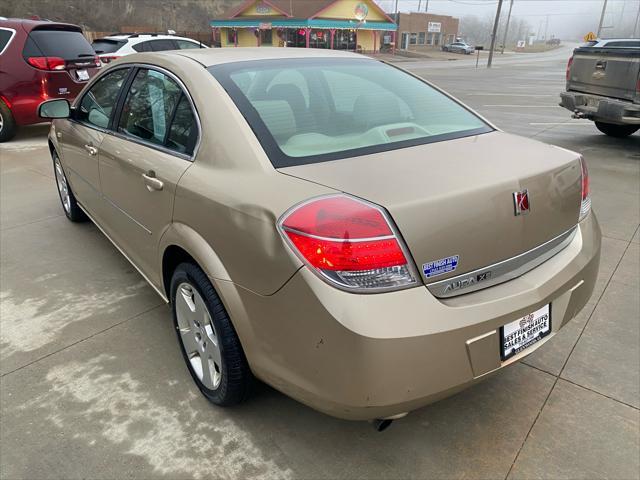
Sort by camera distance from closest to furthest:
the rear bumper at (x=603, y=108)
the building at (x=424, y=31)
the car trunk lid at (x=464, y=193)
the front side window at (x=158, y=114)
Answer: the car trunk lid at (x=464, y=193)
the front side window at (x=158, y=114)
the rear bumper at (x=603, y=108)
the building at (x=424, y=31)

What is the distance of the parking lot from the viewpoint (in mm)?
2080

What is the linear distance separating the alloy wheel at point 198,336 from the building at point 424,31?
73.1m

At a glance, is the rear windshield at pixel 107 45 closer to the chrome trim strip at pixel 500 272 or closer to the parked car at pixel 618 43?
the parked car at pixel 618 43

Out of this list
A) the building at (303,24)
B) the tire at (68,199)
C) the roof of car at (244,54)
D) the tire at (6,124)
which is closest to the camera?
the roof of car at (244,54)

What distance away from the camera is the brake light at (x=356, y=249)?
1.65m

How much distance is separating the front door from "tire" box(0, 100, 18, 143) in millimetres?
4985

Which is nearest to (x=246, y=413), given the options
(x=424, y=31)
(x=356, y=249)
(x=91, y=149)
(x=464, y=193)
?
(x=356, y=249)

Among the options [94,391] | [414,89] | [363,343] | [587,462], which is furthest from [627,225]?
[94,391]

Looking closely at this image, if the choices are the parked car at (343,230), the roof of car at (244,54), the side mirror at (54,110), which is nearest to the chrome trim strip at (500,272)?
the parked car at (343,230)

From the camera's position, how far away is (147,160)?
8.66 feet

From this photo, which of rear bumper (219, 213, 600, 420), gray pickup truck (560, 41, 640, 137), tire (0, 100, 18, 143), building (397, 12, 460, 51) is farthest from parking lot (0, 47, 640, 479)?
building (397, 12, 460, 51)

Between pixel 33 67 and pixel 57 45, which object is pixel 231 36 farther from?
pixel 33 67

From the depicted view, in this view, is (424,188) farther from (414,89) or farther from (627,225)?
(627,225)

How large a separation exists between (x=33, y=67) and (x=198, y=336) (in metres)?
7.60
